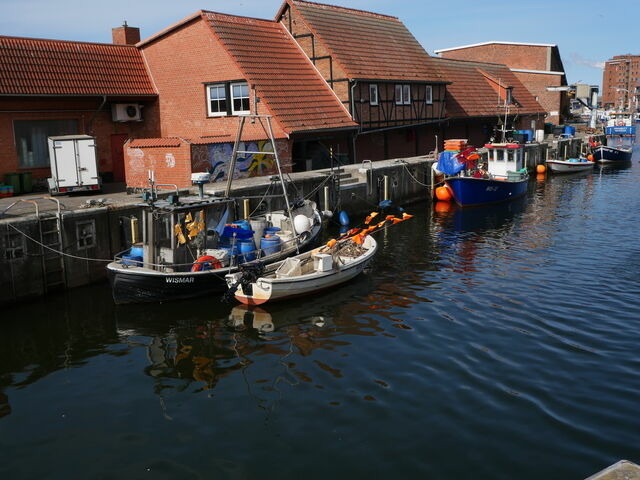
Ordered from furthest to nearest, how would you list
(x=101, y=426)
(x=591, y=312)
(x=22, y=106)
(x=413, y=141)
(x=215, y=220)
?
(x=413, y=141) < (x=22, y=106) < (x=215, y=220) < (x=591, y=312) < (x=101, y=426)

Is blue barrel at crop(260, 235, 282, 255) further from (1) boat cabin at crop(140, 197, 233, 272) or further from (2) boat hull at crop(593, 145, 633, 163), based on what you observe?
(2) boat hull at crop(593, 145, 633, 163)

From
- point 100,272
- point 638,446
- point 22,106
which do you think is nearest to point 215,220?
Answer: point 100,272

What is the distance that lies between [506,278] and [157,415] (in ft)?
38.5

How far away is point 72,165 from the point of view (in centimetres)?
2322

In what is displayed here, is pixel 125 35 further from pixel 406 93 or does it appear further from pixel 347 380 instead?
pixel 347 380

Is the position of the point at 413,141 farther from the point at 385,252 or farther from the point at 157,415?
the point at 157,415

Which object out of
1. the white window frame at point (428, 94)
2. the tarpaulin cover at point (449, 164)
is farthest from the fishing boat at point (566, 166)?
the tarpaulin cover at point (449, 164)

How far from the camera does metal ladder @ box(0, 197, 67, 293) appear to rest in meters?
17.0

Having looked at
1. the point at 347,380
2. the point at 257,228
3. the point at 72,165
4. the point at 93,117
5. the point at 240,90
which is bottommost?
the point at 347,380

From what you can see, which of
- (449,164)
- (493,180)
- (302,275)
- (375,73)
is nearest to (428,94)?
(375,73)

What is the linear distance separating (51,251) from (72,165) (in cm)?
701

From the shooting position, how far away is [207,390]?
11.8 meters

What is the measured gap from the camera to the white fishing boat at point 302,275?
1620 cm

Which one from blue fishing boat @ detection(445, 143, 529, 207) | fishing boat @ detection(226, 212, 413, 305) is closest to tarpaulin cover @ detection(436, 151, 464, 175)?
blue fishing boat @ detection(445, 143, 529, 207)
